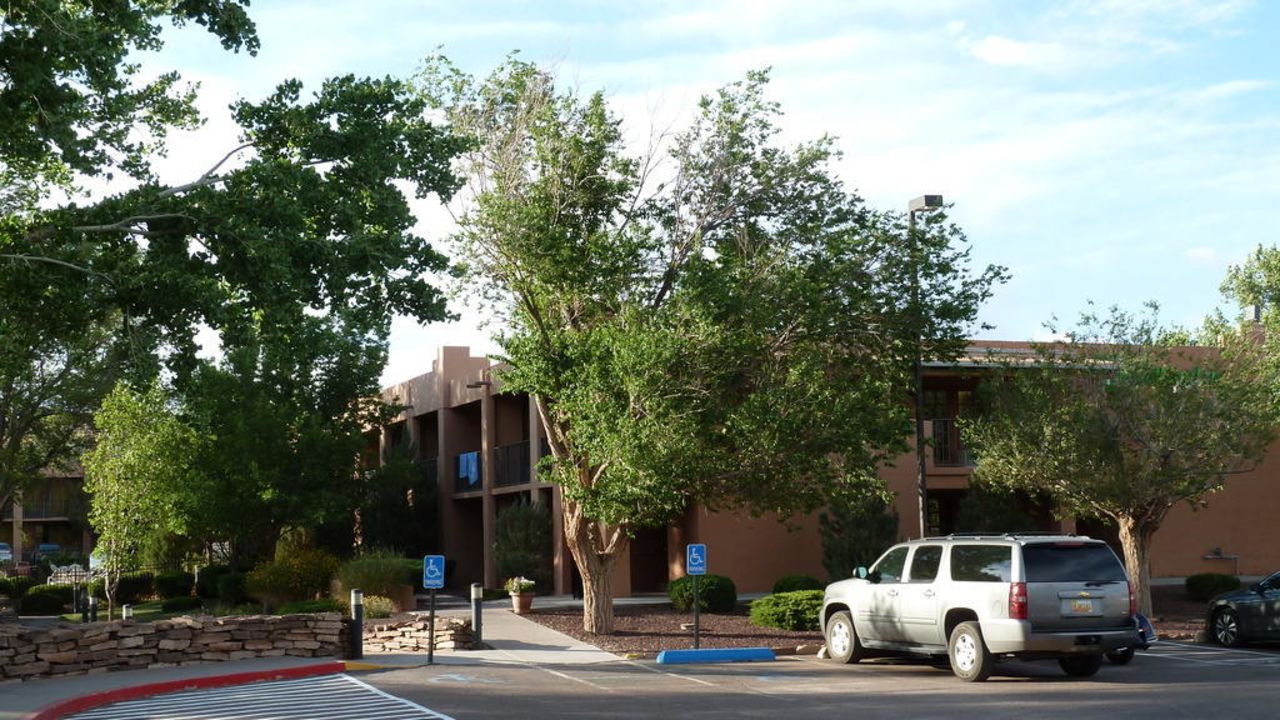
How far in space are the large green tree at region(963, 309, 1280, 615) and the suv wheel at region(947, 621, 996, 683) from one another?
9014mm

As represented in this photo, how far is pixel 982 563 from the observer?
17.8 m

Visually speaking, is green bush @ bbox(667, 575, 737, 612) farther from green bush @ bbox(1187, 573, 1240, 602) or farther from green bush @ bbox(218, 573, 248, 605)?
green bush @ bbox(218, 573, 248, 605)

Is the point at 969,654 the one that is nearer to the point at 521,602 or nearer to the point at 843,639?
the point at 843,639

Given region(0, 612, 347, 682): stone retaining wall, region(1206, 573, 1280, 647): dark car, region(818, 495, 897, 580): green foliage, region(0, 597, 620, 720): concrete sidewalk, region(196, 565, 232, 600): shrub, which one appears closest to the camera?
region(0, 597, 620, 720): concrete sidewalk

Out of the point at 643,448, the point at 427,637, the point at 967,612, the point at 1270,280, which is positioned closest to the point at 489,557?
the point at 427,637

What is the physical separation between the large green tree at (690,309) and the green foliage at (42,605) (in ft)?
80.2

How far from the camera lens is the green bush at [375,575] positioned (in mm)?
27734

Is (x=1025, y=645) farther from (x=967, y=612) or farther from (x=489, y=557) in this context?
(x=489, y=557)

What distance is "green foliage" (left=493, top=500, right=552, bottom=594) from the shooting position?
34.2 m

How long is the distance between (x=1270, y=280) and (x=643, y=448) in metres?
45.1

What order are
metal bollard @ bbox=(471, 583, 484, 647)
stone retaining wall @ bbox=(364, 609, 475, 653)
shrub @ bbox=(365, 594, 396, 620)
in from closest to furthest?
metal bollard @ bbox=(471, 583, 484, 647), stone retaining wall @ bbox=(364, 609, 475, 653), shrub @ bbox=(365, 594, 396, 620)

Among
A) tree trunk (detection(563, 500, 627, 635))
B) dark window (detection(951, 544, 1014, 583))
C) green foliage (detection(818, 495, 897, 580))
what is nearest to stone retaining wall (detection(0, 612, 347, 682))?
tree trunk (detection(563, 500, 627, 635))

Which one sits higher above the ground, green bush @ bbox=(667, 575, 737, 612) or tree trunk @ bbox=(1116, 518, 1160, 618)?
tree trunk @ bbox=(1116, 518, 1160, 618)

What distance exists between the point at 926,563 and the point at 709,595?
987 centimetres
